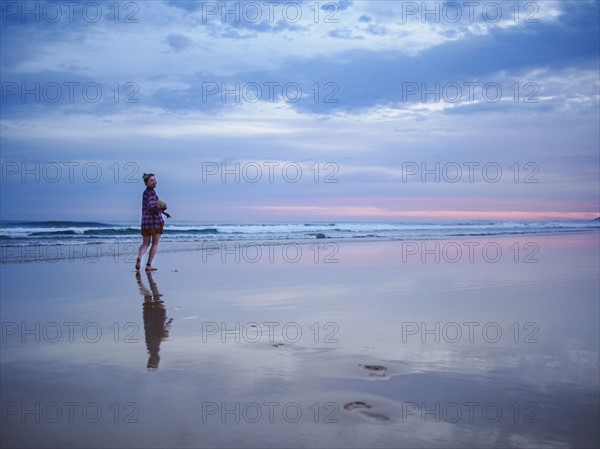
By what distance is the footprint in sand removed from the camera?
101 inches

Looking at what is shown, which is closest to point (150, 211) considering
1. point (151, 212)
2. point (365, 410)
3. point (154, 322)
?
point (151, 212)

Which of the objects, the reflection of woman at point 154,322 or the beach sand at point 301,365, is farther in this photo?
the reflection of woman at point 154,322

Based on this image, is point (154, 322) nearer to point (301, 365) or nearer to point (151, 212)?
point (301, 365)

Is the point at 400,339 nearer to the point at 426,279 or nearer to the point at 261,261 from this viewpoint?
the point at 426,279

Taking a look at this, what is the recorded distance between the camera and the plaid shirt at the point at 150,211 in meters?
9.98

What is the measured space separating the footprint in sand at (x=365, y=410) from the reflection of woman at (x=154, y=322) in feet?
4.57

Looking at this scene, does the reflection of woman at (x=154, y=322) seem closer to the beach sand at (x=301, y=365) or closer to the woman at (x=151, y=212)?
the beach sand at (x=301, y=365)

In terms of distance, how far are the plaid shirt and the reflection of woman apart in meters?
2.99

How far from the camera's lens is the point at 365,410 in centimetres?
269

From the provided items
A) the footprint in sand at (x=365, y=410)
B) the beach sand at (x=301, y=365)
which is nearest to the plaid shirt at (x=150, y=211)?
the beach sand at (x=301, y=365)

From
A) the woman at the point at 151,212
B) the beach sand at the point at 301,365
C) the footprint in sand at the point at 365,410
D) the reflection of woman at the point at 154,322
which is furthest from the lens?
the woman at the point at 151,212

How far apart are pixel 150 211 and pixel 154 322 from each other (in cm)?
551

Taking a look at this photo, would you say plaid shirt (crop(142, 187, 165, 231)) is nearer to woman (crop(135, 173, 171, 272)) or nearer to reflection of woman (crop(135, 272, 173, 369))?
woman (crop(135, 173, 171, 272))

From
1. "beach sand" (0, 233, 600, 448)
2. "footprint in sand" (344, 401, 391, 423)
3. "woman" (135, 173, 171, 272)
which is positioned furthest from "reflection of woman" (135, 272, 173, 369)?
"woman" (135, 173, 171, 272)
